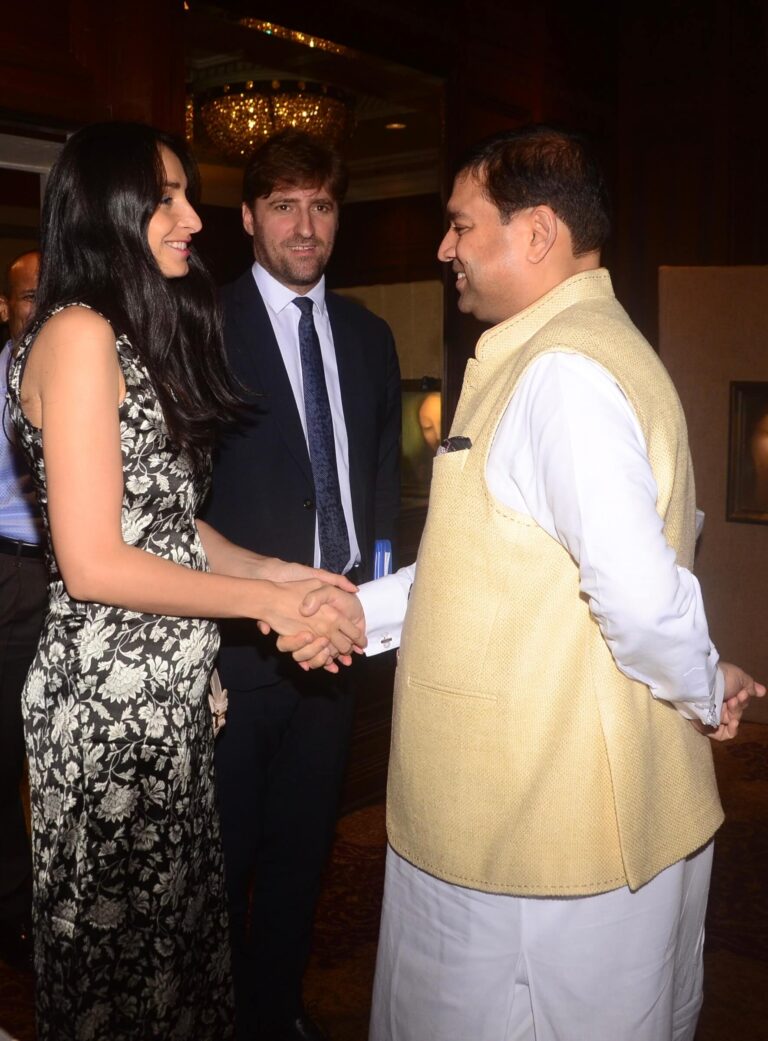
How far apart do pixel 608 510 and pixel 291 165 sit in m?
1.49

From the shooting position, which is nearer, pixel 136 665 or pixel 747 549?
pixel 136 665

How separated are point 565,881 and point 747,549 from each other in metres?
3.28

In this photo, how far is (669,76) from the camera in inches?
220

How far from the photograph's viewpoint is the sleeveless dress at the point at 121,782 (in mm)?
1708

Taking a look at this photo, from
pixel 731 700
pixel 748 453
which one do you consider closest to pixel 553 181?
pixel 731 700

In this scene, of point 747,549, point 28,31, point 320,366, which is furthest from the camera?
point 747,549

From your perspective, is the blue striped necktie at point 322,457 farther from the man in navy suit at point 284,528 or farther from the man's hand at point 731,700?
the man's hand at point 731,700

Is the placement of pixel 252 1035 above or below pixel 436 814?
below

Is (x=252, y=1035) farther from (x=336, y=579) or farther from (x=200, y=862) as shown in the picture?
(x=336, y=579)

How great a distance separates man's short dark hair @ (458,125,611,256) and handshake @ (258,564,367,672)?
2.43 feet

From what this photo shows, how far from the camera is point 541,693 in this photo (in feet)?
4.97

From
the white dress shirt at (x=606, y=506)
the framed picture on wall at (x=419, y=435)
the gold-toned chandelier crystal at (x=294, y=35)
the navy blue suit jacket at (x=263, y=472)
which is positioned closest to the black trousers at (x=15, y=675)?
the navy blue suit jacket at (x=263, y=472)

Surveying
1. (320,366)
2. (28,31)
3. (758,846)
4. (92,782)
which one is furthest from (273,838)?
(28,31)

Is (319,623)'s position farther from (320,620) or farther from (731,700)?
(731,700)
